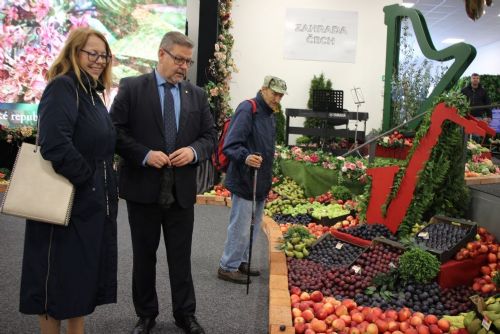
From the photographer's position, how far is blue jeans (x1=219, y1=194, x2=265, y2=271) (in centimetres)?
370

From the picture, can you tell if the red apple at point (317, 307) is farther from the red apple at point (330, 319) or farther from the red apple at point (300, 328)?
the red apple at point (300, 328)

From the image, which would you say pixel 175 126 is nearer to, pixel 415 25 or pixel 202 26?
pixel 415 25

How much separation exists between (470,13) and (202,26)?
18.8ft

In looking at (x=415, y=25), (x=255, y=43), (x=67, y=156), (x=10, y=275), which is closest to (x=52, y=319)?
(x=67, y=156)

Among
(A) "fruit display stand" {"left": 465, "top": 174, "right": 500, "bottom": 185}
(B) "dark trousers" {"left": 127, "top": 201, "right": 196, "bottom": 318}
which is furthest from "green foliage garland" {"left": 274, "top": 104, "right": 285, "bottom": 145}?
(B) "dark trousers" {"left": 127, "top": 201, "right": 196, "bottom": 318}

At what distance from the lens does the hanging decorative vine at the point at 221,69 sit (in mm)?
8766

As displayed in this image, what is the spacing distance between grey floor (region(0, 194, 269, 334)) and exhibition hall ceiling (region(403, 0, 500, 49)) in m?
10.3

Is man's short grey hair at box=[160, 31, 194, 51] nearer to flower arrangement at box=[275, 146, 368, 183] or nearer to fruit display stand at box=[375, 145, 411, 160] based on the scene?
flower arrangement at box=[275, 146, 368, 183]

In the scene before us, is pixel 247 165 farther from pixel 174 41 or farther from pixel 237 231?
pixel 174 41

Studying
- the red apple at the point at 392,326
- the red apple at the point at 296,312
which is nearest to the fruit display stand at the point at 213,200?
the red apple at the point at 296,312

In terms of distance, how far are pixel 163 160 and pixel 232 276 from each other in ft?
5.18

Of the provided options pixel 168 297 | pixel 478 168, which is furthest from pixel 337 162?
pixel 168 297

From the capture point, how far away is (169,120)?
103 inches

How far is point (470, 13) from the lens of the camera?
3920 millimetres
